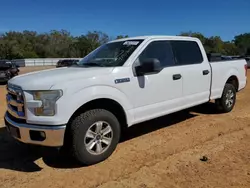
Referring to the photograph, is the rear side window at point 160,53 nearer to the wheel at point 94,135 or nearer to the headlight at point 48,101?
the wheel at point 94,135

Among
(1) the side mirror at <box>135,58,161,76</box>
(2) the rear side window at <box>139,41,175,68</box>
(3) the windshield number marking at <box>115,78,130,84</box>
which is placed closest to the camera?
(3) the windshield number marking at <box>115,78,130,84</box>

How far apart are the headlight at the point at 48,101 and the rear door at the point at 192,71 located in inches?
104

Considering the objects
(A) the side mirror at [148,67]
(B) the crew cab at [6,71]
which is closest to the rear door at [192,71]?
(A) the side mirror at [148,67]

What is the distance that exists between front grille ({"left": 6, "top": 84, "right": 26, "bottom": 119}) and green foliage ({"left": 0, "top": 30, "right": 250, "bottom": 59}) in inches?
2567

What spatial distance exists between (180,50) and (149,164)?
101 inches

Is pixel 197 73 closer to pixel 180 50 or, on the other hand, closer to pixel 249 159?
pixel 180 50

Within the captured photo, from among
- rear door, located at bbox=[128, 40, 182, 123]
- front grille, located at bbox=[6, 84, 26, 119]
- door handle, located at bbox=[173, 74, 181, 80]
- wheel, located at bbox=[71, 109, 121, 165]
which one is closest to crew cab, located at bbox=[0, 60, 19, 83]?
front grille, located at bbox=[6, 84, 26, 119]

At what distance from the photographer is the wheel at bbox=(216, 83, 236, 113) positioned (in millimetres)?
6873

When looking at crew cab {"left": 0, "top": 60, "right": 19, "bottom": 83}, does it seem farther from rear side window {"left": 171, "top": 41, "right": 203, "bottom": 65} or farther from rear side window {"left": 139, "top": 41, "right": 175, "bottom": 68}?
rear side window {"left": 139, "top": 41, "right": 175, "bottom": 68}

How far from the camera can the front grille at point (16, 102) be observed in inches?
154

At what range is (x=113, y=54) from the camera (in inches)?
197

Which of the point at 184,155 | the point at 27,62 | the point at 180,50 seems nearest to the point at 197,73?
the point at 180,50

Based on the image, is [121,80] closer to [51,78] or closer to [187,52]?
[51,78]

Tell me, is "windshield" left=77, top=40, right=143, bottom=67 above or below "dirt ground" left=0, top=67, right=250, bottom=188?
above
